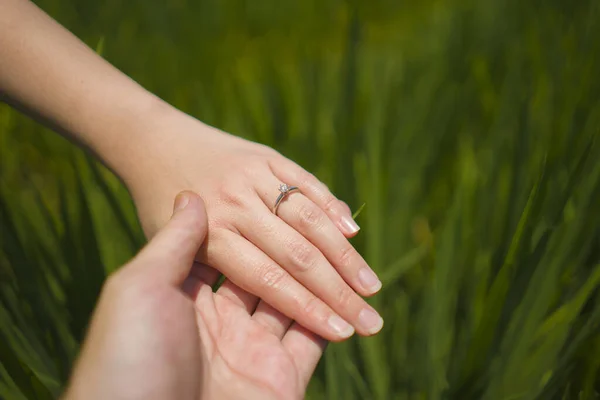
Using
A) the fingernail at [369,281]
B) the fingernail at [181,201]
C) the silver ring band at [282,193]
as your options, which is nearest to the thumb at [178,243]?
the fingernail at [181,201]

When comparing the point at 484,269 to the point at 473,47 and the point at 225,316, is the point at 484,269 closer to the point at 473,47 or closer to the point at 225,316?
the point at 225,316

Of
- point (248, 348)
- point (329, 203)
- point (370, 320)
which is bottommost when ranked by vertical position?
point (248, 348)

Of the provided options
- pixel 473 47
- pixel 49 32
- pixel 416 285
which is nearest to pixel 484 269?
pixel 416 285

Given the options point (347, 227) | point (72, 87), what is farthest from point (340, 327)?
point (72, 87)

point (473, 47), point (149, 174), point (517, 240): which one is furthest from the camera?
point (473, 47)

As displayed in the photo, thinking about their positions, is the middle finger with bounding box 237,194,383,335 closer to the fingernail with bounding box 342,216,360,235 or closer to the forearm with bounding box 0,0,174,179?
the fingernail with bounding box 342,216,360,235

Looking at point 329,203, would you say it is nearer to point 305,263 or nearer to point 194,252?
point 305,263
